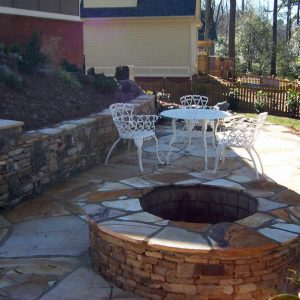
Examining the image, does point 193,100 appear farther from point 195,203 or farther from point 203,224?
point 203,224

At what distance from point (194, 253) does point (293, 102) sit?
998 centimetres

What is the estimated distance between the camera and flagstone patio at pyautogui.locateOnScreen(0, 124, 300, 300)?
10.6 feet

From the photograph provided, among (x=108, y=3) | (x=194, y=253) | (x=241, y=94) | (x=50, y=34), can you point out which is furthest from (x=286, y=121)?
(x=108, y=3)

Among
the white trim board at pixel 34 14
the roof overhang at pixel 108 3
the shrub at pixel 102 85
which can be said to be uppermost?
the roof overhang at pixel 108 3

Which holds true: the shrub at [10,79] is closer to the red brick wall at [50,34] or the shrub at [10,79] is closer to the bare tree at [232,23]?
the red brick wall at [50,34]

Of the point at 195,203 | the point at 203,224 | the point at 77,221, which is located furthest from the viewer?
the point at 77,221

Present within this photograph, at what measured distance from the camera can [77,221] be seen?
4.52 metres

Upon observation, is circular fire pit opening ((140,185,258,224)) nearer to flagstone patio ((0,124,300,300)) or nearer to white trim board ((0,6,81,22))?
flagstone patio ((0,124,300,300))

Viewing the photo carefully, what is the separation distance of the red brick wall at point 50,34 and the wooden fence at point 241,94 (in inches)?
123

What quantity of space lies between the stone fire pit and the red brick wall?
631 centimetres

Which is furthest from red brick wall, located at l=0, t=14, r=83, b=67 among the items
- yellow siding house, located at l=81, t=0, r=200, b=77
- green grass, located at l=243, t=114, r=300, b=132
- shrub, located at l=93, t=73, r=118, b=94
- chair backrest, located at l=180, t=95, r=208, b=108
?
yellow siding house, located at l=81, t=0, r=200, b=77

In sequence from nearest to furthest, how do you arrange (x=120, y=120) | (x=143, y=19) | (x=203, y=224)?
1. (x=203, y=224)
2. (x=120, y=120)
3. (x=143, y=19)

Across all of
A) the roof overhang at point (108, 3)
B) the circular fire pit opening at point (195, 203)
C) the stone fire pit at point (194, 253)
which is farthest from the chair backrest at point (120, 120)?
the roof overhang at point (108, 3)

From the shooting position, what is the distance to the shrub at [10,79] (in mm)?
6379
